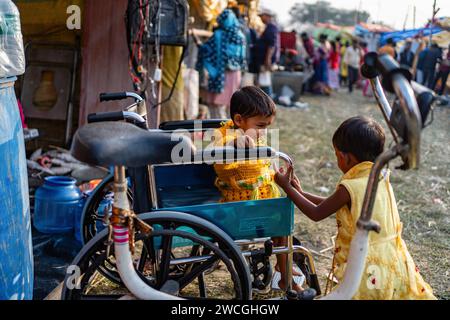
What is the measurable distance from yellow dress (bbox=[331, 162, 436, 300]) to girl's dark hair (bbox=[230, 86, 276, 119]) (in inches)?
26.6

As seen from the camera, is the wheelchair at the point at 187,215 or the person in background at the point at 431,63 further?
the person in background at the point at 431,63

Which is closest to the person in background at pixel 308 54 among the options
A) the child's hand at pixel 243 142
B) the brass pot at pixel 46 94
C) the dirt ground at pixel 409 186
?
the dirt ground at pixel 409 186

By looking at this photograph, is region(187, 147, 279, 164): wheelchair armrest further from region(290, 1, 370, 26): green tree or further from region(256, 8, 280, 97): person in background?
region(290, 1, 370, 26): green tree

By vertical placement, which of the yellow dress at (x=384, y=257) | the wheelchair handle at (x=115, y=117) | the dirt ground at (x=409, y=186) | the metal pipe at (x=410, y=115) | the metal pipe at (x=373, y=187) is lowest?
the dirt ground at (x=409, y=186)

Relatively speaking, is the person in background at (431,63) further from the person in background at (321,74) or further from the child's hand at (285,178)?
the person in background at (321,74)

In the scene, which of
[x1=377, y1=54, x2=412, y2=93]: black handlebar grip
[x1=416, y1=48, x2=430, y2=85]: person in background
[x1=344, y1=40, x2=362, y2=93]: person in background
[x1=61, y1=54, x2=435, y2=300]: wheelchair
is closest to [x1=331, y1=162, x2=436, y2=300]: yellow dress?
[x1=61, y1=54, x2=435, y2=300]: wheelchair

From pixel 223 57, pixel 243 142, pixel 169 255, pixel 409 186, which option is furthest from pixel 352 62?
pixel 169 255

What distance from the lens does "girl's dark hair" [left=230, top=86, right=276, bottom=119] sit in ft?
9.37

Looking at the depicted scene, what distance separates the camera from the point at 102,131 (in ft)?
6.69

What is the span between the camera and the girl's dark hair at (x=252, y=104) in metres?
2.86

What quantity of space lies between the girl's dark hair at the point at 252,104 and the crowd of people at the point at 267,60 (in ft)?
2.29

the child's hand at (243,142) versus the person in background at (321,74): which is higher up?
the child's hand at (243,142)

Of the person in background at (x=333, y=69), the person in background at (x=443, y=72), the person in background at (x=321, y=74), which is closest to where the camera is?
the person in background at (x=443, y=72)
